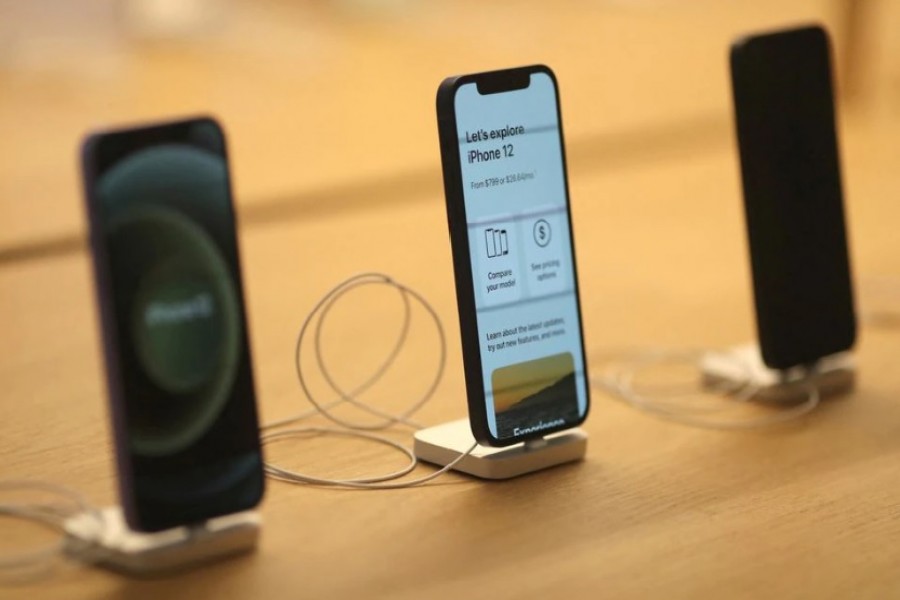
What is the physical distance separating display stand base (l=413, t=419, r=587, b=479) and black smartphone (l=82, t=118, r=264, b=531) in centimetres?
18

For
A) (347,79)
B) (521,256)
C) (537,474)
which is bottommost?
(537,474)

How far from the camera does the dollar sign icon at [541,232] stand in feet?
2.99

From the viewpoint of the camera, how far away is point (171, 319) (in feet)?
2.50

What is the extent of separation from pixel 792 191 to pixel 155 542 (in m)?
0.52

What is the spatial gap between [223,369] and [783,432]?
431mm

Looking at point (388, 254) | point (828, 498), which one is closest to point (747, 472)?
point (828, 498)

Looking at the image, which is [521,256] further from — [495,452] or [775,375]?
[775,375]

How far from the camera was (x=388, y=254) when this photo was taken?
4.89 ft

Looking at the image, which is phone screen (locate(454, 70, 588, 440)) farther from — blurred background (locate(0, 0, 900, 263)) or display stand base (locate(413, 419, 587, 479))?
blurred background (locate(0, 0, 900, 263))

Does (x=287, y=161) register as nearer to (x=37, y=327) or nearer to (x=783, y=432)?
(x=37, y=327)

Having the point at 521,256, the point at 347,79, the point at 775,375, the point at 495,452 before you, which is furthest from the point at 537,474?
the point at 347,79

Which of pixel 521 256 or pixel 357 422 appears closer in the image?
pixel 521 256

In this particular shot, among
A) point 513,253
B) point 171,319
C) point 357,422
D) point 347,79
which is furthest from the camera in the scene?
point 347,79

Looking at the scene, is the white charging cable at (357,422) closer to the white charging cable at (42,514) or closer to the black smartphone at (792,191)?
the white charging cable at (42,514)
